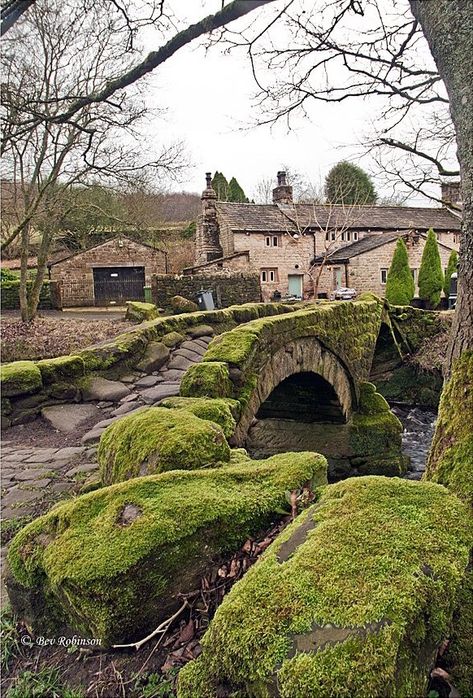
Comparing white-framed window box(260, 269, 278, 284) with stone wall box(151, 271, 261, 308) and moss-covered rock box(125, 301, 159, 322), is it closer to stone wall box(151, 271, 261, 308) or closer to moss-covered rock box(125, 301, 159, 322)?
stone wall box(151, 271, 261, 308)

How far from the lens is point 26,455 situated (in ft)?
17.0

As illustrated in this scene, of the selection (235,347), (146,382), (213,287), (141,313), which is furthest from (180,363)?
(213,287)

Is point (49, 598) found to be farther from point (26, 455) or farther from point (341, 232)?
point (341, 232)

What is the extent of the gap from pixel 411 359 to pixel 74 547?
19365 mm

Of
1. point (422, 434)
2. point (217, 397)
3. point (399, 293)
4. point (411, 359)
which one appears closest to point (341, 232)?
point (399, 293)

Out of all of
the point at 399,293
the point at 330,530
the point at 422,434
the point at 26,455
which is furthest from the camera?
the point at 399,293

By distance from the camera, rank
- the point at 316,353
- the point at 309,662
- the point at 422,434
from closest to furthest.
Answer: the point at 309,662 → the point at 316,353 → the point at 422,434

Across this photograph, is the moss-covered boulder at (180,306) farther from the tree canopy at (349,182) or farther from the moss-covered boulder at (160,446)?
the tree canopy at (349,182)

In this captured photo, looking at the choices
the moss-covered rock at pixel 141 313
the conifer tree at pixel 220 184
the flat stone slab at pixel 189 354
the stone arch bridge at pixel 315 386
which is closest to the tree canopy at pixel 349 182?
the conifer tree at pixel 220 184

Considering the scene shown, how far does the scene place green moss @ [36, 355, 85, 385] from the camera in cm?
651

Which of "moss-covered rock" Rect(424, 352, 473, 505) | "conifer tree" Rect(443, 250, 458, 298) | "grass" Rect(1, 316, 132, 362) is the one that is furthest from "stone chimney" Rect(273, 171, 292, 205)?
"moss-covered rock" Rect(424, 352, 473, 505)

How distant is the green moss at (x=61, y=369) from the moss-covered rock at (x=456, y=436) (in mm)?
5153

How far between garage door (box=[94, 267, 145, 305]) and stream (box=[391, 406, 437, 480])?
14130 mm

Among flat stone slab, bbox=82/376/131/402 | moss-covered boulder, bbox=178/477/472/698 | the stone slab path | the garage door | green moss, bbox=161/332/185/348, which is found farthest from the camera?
the garage door
